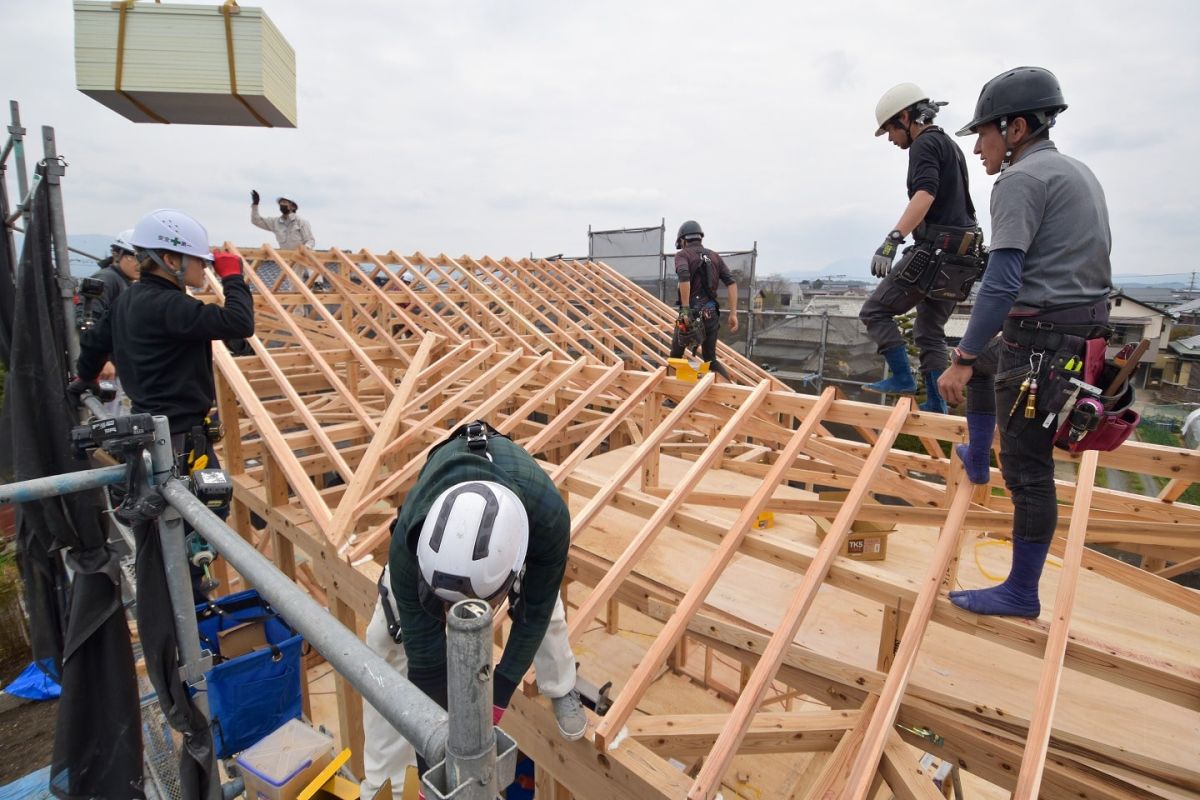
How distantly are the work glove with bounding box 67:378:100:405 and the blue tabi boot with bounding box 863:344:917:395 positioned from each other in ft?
17.9

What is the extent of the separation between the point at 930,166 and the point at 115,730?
18.2 feet

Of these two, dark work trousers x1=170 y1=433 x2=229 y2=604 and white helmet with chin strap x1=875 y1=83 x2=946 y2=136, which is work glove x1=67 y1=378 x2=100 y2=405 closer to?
dark work trousers x1=170 y1=433 x2=229 y2=604

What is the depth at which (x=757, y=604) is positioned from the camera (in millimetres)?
4004

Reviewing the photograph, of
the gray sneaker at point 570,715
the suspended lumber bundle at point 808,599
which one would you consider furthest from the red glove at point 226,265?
the gray sneaker at point 570,715

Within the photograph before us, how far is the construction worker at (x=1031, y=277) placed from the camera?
240 centimetres

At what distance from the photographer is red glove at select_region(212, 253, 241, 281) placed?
3.74 meters

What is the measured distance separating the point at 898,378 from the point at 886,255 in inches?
34.9

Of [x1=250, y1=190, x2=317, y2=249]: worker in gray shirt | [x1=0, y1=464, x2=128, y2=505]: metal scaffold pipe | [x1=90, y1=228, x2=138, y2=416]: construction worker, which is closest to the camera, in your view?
[x1=0, y1=464, x2=128, y2=505]: metal scaffold pipe

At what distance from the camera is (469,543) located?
5.98 feet

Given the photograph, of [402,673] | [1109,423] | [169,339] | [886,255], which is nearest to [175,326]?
[169,339]

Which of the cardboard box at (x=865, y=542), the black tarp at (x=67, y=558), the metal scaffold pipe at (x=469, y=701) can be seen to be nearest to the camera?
the metal scaffold pipe at (x=469, y=701)

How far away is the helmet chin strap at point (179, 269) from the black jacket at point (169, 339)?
0.05 meters

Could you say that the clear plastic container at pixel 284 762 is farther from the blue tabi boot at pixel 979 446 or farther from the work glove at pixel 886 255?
the work glove at pixel 886 255

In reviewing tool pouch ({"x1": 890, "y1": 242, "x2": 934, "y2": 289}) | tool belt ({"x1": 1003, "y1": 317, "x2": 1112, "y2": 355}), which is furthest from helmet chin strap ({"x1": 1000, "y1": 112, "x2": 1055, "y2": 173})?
tool pouch ({"x1": 890, "y1": 242, "x2": 934, "y2": 289})
